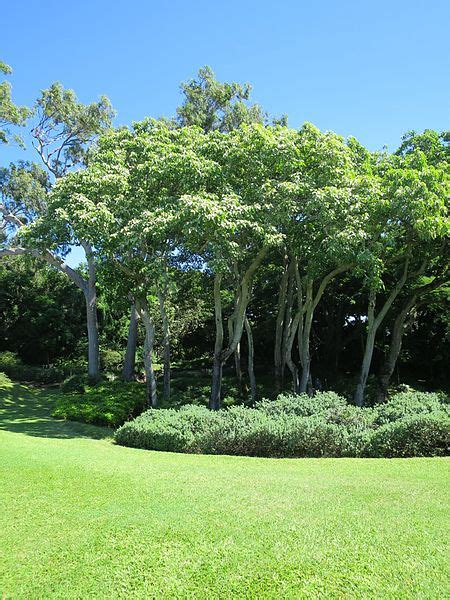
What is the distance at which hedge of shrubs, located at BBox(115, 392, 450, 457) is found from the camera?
8289 millimetres

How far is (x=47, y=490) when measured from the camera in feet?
18.3

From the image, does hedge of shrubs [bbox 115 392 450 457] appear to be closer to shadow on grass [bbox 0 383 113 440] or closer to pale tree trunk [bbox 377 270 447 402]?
shadow on grass [bbox 0 383 113 440]

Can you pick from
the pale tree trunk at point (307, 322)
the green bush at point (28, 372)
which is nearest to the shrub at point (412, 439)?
the pale tree trunk at point (307, 322)

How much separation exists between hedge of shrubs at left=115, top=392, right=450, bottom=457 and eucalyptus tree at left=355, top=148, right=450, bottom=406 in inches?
164

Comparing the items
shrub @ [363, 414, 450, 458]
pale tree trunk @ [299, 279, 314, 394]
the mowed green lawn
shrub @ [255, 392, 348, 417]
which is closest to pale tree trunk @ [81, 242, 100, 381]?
pale tree trunk @ [299, 279, 314, 394]

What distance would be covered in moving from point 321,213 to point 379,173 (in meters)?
3.48

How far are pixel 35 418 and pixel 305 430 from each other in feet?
30.3

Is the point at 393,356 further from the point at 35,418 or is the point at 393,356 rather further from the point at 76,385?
the point at 76,385

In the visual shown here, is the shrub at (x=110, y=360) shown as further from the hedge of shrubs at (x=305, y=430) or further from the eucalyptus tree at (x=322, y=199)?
the hedge of shrubs at (x=305, y=430)

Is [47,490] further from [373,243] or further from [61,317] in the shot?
[61,317]

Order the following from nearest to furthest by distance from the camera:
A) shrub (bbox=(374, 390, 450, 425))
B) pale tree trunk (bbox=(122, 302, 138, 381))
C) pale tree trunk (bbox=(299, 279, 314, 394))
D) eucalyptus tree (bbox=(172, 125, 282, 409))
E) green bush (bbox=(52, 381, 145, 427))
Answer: shrub (bbox=(374, 390, 450, 425)) → eucalyptus tree (bbox=(172, 125, 282, 409)) → green bush (bbox=(52, 381, 145, 427)) → pale tree trunk (bbox=(299, 279, 314, 394)) → pale tree trunk (bbox=(122, 302, 138, 381))

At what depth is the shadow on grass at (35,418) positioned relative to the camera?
38.4 ft

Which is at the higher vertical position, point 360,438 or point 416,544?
point 360,438

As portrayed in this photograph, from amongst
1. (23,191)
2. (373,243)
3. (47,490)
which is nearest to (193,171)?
(373,243)
